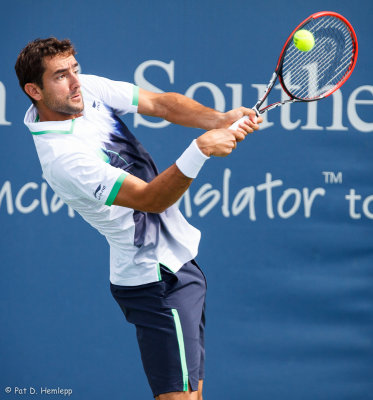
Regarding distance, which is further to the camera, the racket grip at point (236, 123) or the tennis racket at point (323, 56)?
the tennis racket at point (323, 56)

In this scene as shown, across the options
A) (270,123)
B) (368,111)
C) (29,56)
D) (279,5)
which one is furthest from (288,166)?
(29,56)

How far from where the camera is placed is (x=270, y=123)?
320 cm

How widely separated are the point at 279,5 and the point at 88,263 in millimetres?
1498

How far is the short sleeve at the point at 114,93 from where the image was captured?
2.47 meters

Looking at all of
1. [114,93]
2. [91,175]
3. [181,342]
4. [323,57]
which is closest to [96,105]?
[114,93]

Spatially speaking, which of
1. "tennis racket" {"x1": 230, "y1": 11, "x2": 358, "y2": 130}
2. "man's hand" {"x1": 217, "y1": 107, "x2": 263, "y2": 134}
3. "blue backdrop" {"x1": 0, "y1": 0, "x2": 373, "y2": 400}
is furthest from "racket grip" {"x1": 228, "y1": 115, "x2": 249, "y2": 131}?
"blue backdrop" {"x1": 0, "y1": 0, "x2": 373, "y2": 400}

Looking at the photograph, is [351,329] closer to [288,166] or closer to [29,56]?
[288,166]

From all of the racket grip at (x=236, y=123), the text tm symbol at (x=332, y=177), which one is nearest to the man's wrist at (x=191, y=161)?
the racket grip at (x=236, y=123)

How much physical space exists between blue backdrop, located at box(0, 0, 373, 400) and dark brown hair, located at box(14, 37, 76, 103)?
90 centimetres

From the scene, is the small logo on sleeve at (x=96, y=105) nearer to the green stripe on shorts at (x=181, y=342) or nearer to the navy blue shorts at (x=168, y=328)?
the navy blue shorts at (x=168, y=328)

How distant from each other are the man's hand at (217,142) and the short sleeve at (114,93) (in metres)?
0.55

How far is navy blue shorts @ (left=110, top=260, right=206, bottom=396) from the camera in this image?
242cm

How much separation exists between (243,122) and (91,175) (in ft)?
1.67

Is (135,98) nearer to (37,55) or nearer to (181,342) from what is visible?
(37,55)
